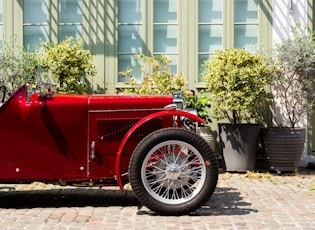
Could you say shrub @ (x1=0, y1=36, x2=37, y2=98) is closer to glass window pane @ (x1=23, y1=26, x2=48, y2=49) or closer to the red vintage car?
glass window pane @ (x1=23, y1=26, x2=48, y2=49)

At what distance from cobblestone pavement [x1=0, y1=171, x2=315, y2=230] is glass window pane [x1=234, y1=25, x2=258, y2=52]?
280 cm

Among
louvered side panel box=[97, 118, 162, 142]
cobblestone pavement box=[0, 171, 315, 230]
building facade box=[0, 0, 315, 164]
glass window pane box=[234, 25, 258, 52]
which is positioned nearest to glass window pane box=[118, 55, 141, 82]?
building facade box=[0, 0, 315, 164]

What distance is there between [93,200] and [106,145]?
0.88 m

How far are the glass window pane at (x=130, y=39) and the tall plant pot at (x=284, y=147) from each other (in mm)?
2491

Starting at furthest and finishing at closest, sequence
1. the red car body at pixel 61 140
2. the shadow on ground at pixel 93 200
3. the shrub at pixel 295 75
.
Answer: the shrub at pixel 295 75 → the shadow on ground at pixel 93 200 → the red car body at pixel 61 140

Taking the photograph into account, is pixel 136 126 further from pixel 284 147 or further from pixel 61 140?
pixel 284 147

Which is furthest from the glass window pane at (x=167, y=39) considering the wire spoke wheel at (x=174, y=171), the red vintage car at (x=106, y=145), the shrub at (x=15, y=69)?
the wire spoke wheel at (x=174, y=171)

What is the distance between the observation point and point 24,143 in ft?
17.4

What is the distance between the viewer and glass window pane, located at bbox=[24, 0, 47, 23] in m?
9.41

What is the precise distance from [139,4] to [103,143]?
4.50m

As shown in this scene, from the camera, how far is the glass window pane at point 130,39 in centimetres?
937

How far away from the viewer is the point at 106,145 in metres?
5.38

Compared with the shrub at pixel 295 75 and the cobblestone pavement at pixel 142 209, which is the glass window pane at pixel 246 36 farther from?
the cobblestone pavement at pixel 142 209

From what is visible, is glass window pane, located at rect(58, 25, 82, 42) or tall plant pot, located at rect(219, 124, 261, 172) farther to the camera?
glass window pane, located at rect(58, 25, 82, 42)
